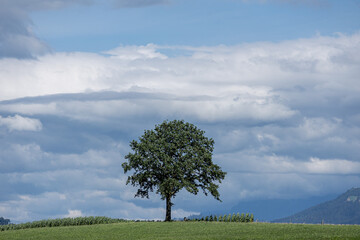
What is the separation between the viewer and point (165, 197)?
9431 cm

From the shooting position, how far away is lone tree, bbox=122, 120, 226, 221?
92.6 metres

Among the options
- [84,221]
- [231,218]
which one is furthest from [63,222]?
[231,218]

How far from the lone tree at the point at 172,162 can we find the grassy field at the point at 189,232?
10559 mm

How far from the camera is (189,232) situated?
71.0 m

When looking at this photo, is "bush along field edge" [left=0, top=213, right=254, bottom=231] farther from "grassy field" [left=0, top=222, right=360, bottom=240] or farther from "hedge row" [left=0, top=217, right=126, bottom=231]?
"grassy field" [left=0, top=222, right=360, bottom=240]

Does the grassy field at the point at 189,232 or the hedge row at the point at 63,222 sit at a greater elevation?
the hedge row at the point at 63,222

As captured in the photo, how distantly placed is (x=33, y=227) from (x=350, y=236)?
59.9 metres

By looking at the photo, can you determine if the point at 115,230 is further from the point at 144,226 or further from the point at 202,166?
the point at 202,166

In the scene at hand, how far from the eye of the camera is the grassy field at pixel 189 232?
61787mm

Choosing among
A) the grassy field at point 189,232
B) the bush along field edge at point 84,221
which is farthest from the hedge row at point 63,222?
the grassy field at point 189,232

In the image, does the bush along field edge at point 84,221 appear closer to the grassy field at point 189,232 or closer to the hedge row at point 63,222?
the hedge row at point 63,222

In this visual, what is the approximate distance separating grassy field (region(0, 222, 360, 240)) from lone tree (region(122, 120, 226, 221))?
10559 mm

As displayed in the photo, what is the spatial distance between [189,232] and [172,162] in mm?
23670

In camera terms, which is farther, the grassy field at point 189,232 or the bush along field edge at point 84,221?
the bush along field edge at point 84,221
